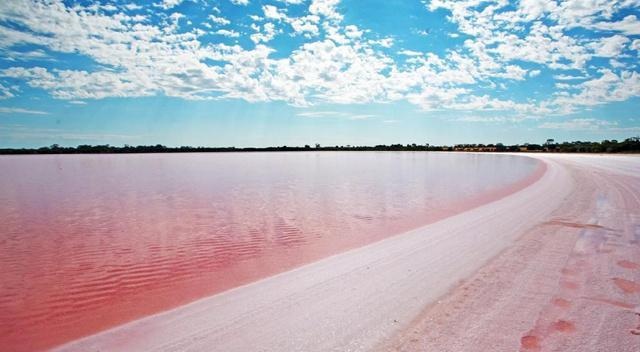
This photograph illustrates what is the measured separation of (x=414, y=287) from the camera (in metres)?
5.74

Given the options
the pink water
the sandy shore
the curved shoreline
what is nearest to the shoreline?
the sandy shore

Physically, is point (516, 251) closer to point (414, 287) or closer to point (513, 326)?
point (414, 287)

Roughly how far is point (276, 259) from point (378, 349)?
4.78 meters

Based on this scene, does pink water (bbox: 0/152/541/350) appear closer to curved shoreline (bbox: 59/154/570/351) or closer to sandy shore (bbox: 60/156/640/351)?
curved shoreline (bbox: 59/154/570/351)

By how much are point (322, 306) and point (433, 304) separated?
1475mm

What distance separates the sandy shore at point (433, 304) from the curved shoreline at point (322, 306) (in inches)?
0.7

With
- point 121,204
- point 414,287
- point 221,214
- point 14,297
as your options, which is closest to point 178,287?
point 14,297

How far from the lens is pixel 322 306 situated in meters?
5.14

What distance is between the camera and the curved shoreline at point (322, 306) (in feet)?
14.0

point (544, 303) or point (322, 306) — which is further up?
point (544, 303)

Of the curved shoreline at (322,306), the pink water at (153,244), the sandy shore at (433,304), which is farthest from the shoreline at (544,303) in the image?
the pink water at (153,244)

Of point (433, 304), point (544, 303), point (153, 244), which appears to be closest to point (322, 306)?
point (433, 304)

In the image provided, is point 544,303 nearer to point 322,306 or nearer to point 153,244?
point 322,306

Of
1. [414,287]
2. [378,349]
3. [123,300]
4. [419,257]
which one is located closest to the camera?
[378,349]
